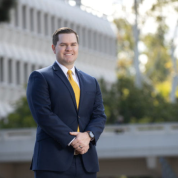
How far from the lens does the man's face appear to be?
6262mm

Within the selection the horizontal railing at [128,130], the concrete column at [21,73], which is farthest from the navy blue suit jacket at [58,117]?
the concrete column at [21,73]

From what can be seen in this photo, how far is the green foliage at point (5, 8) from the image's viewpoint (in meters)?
18.6

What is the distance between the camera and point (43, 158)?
605 cm

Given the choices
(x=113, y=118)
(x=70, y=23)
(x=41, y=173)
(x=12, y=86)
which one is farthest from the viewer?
(x=70, y=23)

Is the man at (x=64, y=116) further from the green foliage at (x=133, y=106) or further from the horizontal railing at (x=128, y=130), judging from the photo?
the green foliage at (x=133, y=106)

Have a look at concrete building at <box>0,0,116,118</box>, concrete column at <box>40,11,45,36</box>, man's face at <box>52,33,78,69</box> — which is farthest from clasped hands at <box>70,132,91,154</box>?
concrete column at <box>40,11,45,36</box>

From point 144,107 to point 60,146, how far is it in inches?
1355

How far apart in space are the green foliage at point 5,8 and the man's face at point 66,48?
12535 mm

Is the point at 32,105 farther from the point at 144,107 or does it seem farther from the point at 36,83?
the point at 144,107

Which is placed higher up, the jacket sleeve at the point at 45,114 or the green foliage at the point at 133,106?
the jacket sleeve at the point at 45,114

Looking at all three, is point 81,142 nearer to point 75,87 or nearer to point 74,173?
point 74,173

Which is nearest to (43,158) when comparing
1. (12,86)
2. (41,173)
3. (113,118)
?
(41,173)

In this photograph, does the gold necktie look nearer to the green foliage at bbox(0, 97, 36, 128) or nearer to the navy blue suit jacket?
the navy blue suit jacket

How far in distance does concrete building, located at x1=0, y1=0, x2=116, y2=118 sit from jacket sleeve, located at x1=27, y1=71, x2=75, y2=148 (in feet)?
114
